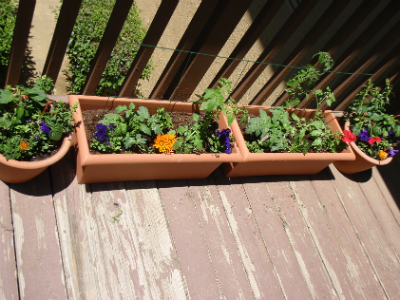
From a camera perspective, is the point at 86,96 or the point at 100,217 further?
the point at 86,96

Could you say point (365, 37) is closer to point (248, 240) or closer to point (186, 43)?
point (186, 43)

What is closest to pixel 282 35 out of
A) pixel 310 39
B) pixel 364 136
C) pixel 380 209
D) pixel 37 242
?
pixel 310 39

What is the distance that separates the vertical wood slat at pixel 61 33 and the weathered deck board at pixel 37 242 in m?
0.63

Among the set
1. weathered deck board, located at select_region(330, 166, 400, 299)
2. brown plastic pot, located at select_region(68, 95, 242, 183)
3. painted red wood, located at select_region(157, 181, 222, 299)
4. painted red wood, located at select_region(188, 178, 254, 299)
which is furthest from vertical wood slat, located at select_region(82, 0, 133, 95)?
weathered deck board, located at select_region(330, 166, 400, 299)

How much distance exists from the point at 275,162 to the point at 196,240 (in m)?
0.78

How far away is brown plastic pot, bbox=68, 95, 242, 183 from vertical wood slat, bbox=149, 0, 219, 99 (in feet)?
0.59

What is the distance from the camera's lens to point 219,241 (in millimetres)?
2184

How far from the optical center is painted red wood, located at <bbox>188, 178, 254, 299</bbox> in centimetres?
205

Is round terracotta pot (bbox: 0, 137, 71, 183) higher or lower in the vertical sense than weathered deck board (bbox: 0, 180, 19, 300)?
higher

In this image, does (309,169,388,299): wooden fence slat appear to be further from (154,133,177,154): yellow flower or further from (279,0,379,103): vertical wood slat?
(154,133,177,154): yellow flower

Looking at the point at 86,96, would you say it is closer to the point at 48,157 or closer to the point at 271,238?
the point at 48,157

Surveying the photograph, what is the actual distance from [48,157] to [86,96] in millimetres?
460

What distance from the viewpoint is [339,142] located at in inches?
108

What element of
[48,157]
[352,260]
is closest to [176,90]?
[48,157]
